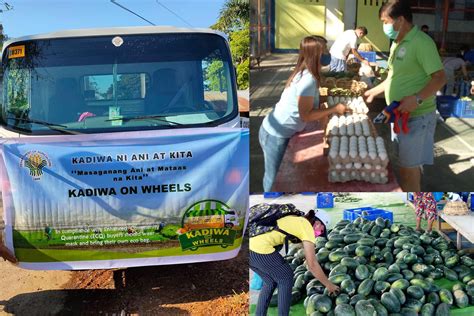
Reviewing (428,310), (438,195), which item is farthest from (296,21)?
(428,310)

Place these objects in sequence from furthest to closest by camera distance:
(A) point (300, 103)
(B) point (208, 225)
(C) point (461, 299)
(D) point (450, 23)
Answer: (B) point (208, 225) < (C) point (461, 299) < (A) point (300, 103) < (D) point (450, 23)

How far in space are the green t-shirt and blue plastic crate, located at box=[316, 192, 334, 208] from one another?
0.53 m

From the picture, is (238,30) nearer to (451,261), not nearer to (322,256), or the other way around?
(322,256)

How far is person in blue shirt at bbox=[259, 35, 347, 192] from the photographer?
2609mm

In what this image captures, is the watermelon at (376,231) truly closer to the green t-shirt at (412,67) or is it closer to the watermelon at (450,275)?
the watermelon at (450,275)

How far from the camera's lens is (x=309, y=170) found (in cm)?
266

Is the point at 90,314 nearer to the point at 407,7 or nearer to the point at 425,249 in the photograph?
the point at 425,249

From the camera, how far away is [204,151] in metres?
2.93

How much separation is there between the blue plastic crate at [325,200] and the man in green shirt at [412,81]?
1.25 ft

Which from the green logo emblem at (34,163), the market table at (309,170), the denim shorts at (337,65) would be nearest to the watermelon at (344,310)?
the market table at (309,170)

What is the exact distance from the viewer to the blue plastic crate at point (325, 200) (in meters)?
2.79

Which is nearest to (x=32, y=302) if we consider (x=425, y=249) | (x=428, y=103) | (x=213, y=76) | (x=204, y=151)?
(x=204, y=151)

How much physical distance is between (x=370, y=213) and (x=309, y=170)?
46 centimetres

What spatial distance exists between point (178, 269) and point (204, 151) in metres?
0.91
